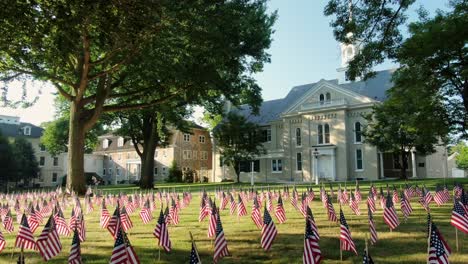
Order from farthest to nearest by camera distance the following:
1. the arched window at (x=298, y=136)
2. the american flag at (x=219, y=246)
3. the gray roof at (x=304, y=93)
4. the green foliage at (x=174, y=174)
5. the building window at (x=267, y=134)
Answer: the green foliage at (x=174, y=174) → the building window at (x=267, y=134) → the arched window at (x=298, y=136) → the gray roof at (x=304, y=93) → the american flag at (x=219, y=246)

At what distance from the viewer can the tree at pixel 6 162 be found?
53125 mm

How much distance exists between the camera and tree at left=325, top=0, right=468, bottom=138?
43.9 feet

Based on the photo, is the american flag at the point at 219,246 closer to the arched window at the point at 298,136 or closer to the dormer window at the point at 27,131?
the arched window at the point at 298,136

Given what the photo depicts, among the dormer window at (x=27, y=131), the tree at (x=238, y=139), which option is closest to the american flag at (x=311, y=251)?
the tree at (x=238, y=139)

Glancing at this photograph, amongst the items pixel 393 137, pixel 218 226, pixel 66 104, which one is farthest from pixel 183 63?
pixel 66 104

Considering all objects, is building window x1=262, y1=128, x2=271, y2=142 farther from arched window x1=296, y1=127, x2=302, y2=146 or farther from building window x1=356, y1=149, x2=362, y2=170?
building window x1=356, y1=149, x2=362, y2=170

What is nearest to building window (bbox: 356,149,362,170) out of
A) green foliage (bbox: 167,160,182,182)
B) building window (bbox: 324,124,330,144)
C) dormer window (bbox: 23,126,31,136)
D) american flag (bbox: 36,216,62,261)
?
building window (bbox: 324,124,330,144)

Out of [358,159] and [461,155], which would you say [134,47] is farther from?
[461,155]

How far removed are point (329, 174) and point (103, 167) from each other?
44397 mm

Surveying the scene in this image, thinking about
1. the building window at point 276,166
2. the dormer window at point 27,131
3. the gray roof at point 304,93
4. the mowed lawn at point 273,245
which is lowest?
the mowed lawn at point 273,245

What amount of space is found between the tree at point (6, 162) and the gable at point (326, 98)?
35.6 meters

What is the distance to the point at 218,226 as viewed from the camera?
7.55 meters

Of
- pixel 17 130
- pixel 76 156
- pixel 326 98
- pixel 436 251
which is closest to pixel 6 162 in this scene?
pixel 17 130

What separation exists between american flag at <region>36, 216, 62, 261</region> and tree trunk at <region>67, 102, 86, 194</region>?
55.8ft
